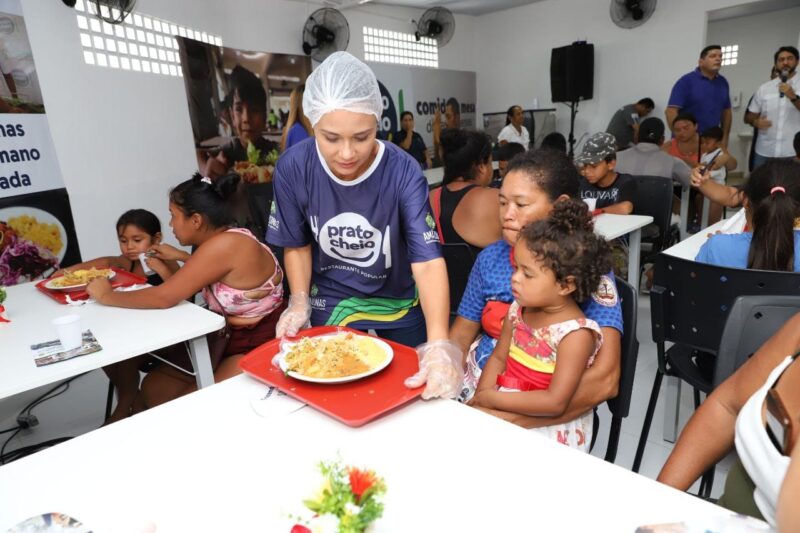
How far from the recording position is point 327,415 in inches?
41.2

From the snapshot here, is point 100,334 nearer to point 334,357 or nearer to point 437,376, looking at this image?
point 334,357

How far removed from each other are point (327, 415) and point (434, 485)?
0.98 feet

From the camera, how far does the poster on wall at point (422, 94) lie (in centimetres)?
671

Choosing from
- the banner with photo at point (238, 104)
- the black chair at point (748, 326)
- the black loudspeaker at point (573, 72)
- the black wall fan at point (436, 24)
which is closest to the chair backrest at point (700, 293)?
the black chair at point (748, 326)

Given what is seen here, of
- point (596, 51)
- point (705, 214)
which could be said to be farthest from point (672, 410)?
point (596, 51)

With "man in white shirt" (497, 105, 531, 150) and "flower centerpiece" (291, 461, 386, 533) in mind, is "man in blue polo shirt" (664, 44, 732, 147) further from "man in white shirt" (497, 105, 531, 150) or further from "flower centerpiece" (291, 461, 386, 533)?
"flower centerpiece" (291, 461, 386, 533)

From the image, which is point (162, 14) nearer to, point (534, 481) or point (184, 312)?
point (184, 312)

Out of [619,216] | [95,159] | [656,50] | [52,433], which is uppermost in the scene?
[656,50]

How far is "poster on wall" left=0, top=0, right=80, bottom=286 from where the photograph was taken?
11.3ft

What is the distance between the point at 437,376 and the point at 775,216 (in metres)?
1.34

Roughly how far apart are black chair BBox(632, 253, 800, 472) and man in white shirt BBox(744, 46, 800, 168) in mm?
4257

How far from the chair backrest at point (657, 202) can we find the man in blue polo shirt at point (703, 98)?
7.31ft

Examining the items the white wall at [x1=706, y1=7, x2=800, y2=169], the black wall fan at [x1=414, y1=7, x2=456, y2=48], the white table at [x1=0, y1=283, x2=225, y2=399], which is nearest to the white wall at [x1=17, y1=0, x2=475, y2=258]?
the white table at [x1=0, y1=283, x2=225, y2=399]

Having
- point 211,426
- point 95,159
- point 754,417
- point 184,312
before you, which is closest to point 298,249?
point 184,312
